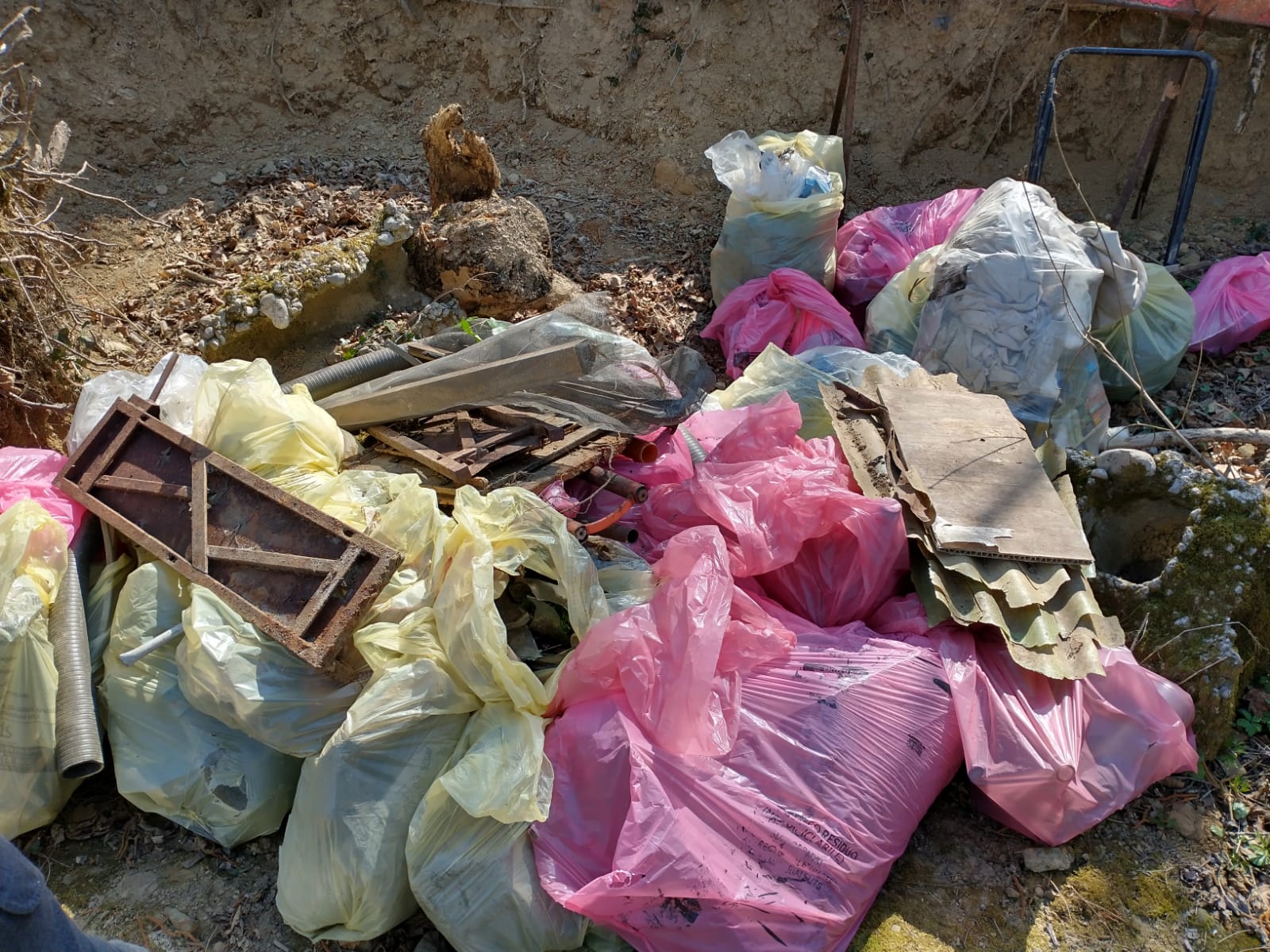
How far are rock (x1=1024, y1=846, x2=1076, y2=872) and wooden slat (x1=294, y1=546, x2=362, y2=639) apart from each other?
1.87 metres

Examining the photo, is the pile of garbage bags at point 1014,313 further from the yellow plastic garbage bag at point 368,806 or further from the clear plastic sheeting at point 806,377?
the yellow plastic garbage bag at point 368,806

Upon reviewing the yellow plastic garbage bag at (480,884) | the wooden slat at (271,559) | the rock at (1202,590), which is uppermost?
the wooden slat at (271,559)

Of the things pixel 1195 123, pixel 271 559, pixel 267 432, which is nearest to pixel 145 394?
pixel 267 432

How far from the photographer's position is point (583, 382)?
9.93ft

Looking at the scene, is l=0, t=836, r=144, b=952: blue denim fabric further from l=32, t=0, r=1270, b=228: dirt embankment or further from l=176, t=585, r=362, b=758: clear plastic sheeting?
l=32, t=0, r=1270, b=228: dirt embankment

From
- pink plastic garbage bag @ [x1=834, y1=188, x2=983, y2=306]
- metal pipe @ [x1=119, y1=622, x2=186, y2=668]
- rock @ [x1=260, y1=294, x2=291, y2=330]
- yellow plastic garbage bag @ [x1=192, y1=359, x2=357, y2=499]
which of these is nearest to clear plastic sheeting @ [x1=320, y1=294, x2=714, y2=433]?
yellow plastic garbage bag @ [x1=192, y1=359, x2=357, y2=499]

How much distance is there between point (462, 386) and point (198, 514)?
0.89 m

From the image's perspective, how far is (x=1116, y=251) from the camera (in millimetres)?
3523

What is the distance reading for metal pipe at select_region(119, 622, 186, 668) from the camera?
2.26 metres

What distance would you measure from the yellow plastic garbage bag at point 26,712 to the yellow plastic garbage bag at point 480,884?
986mm

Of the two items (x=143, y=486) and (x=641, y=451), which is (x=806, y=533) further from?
(x=143, y=486)

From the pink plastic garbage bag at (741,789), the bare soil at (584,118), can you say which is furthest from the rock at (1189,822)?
the bare soil at (584,118)

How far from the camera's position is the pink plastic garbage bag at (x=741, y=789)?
6.21 feet

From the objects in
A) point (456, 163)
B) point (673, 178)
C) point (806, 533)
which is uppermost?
point (456, 163)
